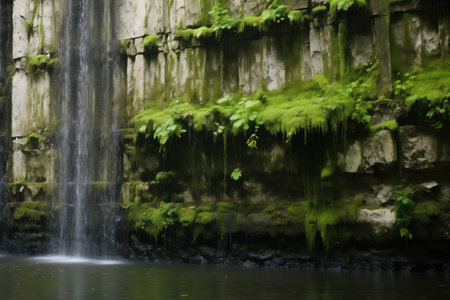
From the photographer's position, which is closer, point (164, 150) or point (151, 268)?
point (151, 268)

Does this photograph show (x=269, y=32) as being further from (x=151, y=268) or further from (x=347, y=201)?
(x=151, y=268)

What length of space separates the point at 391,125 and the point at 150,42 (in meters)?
5.43

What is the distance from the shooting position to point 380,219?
8672mm

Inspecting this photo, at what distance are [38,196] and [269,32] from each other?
6.91 meters

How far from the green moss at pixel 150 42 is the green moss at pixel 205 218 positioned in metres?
3.77

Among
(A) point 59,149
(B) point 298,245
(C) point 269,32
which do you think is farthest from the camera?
(A) point 59,149

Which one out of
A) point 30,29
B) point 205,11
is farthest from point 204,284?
point 30,29

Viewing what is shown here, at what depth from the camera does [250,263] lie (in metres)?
9.78

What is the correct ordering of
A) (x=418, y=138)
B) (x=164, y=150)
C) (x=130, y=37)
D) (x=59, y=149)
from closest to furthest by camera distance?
1. (x=418, y=138)
2. (x=164, y=150)
3. (x=130, y=37)
4. (x=59, y=149)

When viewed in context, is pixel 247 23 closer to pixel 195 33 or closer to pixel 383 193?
pixel 195 33

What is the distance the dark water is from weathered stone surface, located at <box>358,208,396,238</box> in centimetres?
77

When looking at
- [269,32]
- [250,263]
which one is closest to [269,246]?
[250,263]

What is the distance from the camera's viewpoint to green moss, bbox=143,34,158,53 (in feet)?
37.5

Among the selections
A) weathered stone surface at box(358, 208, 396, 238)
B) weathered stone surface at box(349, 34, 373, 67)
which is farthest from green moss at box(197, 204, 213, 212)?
weathered stone surface at box(349, 34, 373, 67)
